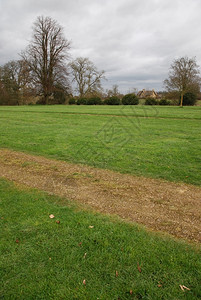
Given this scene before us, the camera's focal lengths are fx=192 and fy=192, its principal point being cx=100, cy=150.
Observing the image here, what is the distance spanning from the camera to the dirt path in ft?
10.1

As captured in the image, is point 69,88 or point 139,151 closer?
point 139,151

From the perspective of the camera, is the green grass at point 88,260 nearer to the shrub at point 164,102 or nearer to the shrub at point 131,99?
the shrub at point 131,99

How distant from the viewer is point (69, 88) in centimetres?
4353

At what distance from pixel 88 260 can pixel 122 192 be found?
1.80 meters

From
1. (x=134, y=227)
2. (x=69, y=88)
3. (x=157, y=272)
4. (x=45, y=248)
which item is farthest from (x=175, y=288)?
(x=69, y=88)

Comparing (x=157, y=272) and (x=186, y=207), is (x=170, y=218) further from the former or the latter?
(x=157, y=272)

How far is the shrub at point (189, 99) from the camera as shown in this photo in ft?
110

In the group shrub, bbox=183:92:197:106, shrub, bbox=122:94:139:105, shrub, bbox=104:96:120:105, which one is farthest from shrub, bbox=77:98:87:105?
shrub, bbox=183:92:197:106

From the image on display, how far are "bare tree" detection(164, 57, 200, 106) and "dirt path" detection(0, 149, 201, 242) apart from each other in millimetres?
30983

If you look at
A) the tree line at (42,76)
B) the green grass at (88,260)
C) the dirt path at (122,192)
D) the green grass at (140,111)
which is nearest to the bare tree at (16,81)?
the tree line at (42,76)

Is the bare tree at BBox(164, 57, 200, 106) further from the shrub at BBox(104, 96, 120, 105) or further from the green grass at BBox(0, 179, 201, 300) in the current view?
the green grass at BBox(0, 179, 201, 300)

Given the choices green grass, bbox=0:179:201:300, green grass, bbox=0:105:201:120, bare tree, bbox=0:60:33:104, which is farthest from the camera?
bare tree, bbox=0:60:33:104

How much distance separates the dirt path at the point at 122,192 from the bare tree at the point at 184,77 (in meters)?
31.0

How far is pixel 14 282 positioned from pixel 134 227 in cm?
168
